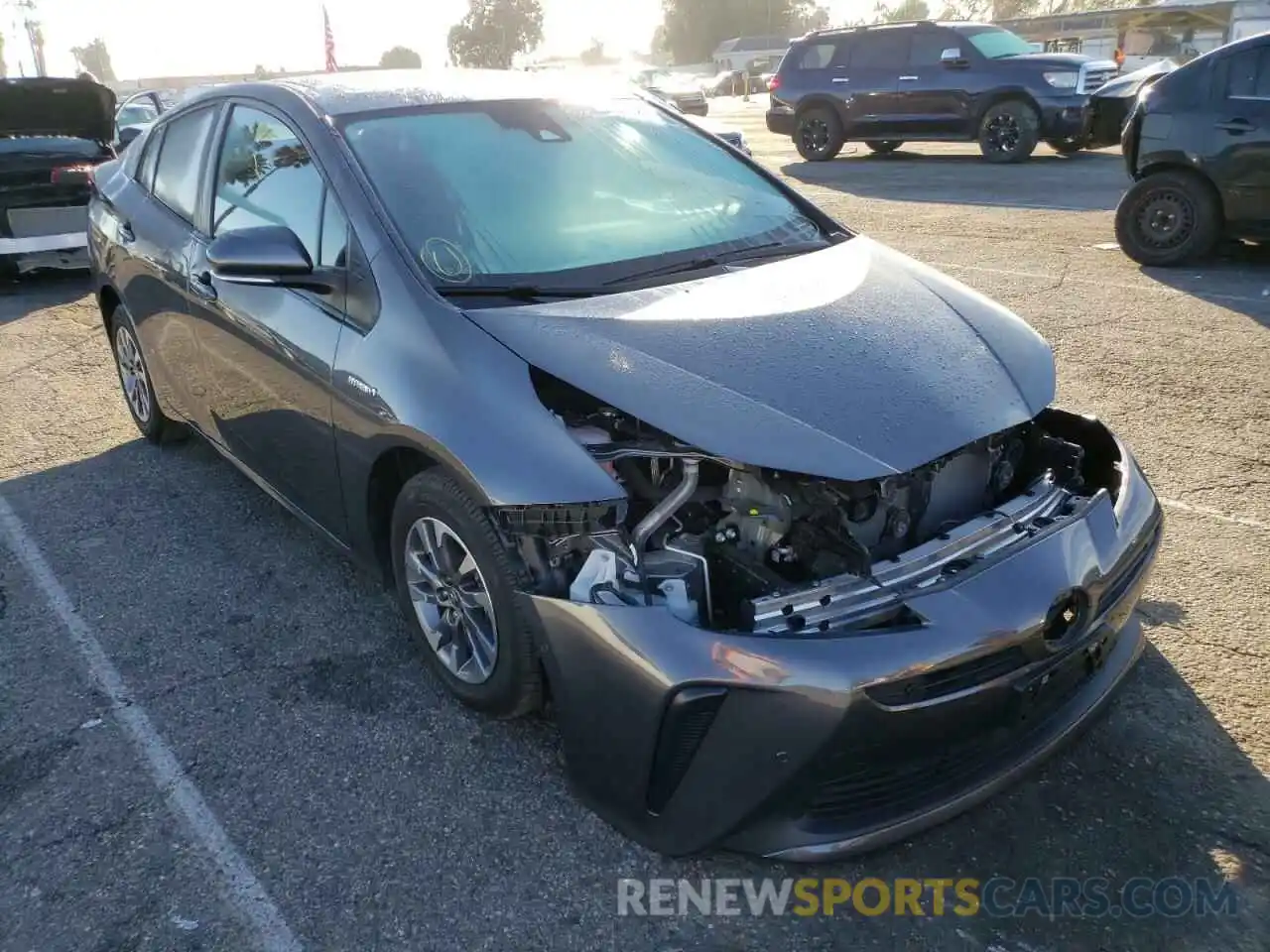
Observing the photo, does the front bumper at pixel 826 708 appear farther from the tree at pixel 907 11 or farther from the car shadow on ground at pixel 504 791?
the tree at pixel 907 11

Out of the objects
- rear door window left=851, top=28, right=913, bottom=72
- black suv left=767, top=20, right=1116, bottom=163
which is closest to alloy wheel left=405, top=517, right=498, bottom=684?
black suv left=767, top=20, right=1116, bottom=163

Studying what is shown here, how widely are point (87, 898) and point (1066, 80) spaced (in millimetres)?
15620

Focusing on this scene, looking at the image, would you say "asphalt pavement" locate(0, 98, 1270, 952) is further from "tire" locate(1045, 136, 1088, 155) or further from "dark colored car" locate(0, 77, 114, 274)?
"tire" locate(1045, 136, 1088, 155)

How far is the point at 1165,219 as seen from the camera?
320 inches

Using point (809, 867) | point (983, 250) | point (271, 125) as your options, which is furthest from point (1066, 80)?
point (809, 867)

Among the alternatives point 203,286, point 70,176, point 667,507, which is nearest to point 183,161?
point 203,286

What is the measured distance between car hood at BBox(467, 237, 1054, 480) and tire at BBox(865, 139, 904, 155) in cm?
1466

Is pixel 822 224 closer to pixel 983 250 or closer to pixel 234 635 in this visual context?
pixel 234 635

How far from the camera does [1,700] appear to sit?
3174 mm

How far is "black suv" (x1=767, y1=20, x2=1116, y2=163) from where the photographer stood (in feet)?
48.0

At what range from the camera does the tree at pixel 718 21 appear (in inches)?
3467

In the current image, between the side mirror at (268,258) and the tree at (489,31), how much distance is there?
83180 mm

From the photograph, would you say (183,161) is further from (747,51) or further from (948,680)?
(747,51)

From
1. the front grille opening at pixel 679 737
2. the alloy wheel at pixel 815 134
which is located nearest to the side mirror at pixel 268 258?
the front grille opening at pixel 679 737
